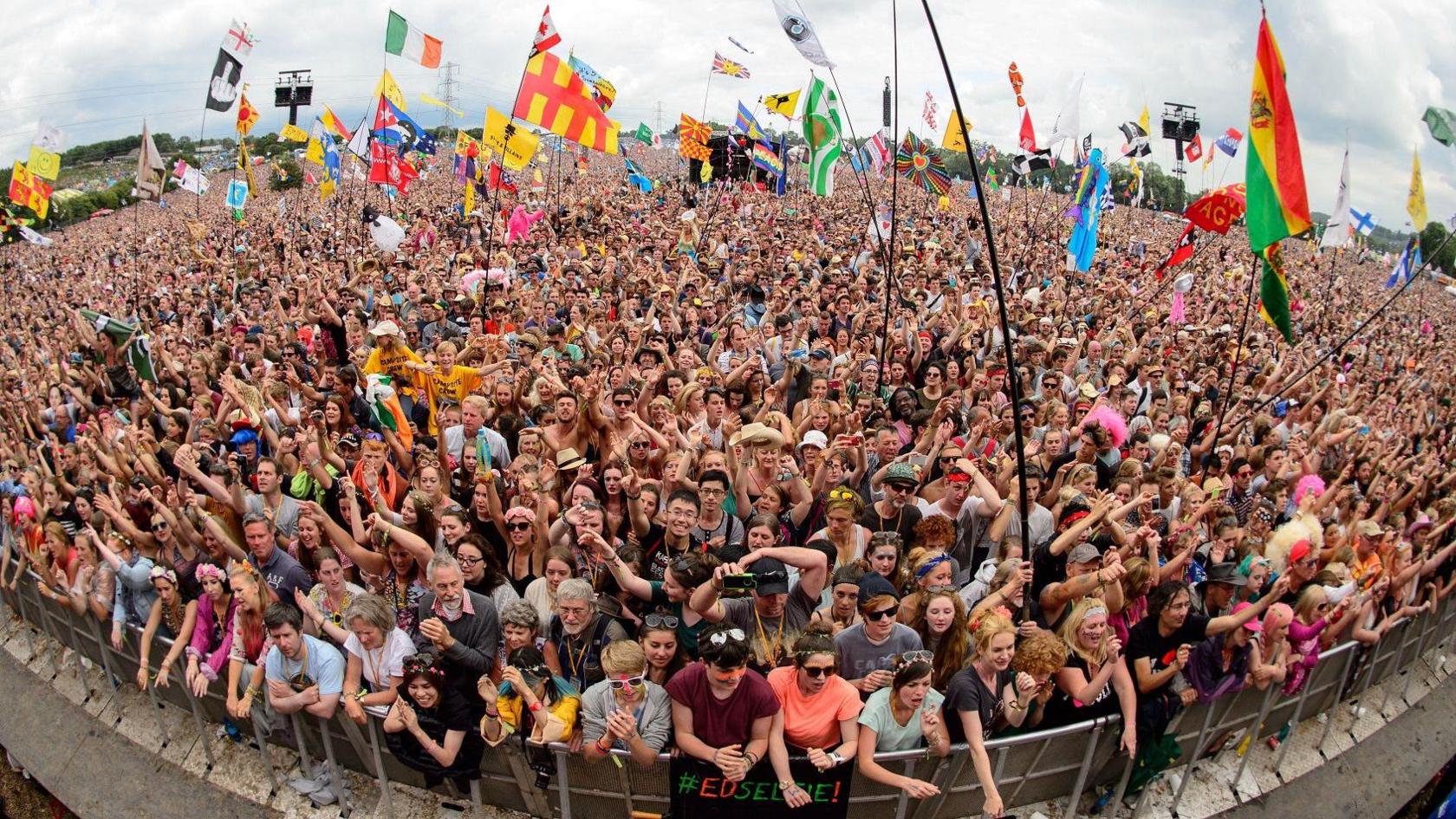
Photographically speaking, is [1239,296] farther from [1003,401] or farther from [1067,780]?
[1067,780]

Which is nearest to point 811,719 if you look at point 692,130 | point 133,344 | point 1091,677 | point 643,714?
point 643,714

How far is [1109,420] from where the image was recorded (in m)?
7.51

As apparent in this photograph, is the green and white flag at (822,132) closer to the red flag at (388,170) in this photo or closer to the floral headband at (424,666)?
the red flag at (388,170)

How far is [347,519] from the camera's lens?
5.45m

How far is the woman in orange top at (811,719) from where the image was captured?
3.70 meters

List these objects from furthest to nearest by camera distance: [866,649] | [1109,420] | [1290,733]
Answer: [1109,420] → [1290,733] → [866,649]

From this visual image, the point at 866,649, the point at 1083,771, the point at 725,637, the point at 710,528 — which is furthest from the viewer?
the point at 710,528

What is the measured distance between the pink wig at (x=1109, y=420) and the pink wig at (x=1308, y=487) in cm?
148

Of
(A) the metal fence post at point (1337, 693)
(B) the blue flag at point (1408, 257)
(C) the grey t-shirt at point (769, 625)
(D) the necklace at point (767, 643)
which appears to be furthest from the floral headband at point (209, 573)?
(B) the blue flag at point (1408, 257)

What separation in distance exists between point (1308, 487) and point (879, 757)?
5.63 metres

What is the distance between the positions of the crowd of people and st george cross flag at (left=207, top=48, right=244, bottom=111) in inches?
253

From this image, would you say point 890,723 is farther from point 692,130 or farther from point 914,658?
point 692,130

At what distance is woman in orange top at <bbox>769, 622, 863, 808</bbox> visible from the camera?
370 cm

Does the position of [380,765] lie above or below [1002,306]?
below
